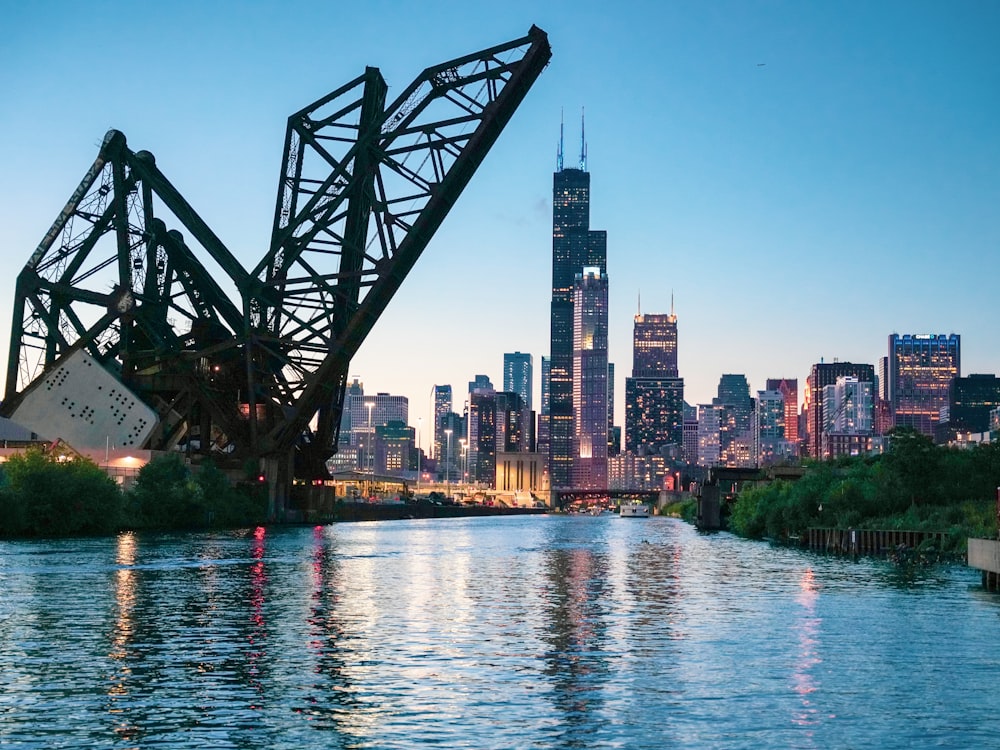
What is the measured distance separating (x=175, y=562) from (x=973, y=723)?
42.7 metres

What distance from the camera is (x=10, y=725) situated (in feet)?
67.2

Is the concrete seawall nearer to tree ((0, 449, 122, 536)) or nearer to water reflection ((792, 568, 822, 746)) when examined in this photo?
water reflection ((792, 568, 822, 746))

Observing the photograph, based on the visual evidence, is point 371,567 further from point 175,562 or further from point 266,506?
point 266,506

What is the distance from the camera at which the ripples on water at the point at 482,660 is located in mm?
20938

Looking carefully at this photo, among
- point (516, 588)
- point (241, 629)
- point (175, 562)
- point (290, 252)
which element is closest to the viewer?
point (241, 629)

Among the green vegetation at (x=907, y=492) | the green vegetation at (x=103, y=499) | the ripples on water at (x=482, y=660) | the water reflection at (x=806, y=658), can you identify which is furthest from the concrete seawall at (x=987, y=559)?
the green vegetation at (x=103, y=499)

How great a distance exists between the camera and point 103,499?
8119cm

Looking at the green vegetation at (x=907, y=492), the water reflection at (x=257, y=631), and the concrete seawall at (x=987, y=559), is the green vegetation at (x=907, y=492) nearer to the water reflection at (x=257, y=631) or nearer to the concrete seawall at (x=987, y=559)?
the concrete seawall at (x=987, y=559)

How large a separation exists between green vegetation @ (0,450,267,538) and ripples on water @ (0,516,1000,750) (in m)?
21.9

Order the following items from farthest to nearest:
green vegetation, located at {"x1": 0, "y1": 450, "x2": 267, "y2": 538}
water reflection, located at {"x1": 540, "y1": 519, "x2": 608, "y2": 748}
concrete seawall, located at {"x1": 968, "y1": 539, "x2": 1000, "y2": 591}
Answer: green vegetation, located at {"x1": 0, "y1": 450, "x2": 267, "y2": 538} < concrete seawall, located at {"x1": 968, "y1": 539, "x2": 1000, "y2": 591} < water reflection, located at {"x1": 540, "y1": 519, "x2": 608, "y2": 748}

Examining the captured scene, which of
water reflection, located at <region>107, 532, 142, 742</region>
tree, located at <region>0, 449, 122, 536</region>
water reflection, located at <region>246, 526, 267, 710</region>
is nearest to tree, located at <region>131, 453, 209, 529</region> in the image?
tree, located at <region>0, 449, 122, 536</region>

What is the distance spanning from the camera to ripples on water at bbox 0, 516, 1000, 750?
20938 millimetres

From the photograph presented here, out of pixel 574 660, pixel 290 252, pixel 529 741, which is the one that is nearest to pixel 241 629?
pixel 574 660

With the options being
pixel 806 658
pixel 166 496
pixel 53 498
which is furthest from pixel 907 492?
pixel 806 658
